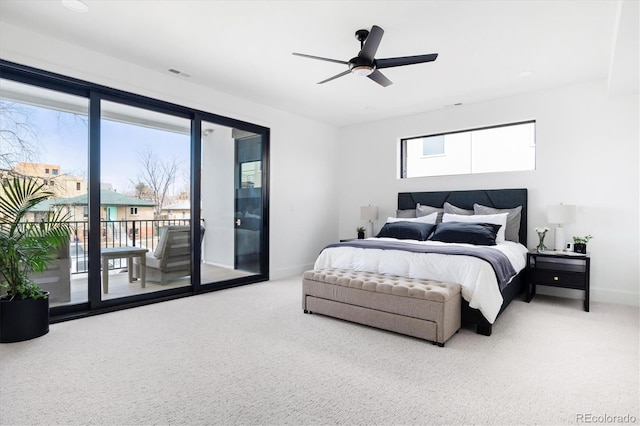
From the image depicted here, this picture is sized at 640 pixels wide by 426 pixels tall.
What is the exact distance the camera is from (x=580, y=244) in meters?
4.14

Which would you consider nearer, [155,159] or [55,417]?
[55,417]

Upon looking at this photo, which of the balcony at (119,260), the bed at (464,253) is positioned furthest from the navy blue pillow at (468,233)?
the balcony at (119,260)

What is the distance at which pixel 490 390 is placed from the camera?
214cm

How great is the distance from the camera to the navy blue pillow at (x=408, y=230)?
15.4 feet

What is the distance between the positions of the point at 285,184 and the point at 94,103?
292cm

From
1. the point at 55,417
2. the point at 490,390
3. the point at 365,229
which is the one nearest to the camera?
the point at 55,417

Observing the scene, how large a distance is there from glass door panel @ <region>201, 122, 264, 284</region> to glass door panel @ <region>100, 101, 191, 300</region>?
0.30 meters

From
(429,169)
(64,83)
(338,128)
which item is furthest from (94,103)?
(429,169)

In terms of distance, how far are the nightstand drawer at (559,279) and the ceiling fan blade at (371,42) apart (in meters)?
3.28

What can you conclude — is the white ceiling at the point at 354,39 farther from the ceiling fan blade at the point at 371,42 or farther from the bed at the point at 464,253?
the bed at the point at 464,253

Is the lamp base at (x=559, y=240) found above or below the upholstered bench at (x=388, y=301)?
above

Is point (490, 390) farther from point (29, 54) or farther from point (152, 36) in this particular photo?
point (29, 54)

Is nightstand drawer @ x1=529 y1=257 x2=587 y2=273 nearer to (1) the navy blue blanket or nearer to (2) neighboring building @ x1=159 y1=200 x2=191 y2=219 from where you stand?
(1) the navy blue blanket

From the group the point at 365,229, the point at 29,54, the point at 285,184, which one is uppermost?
the point at 29,54
